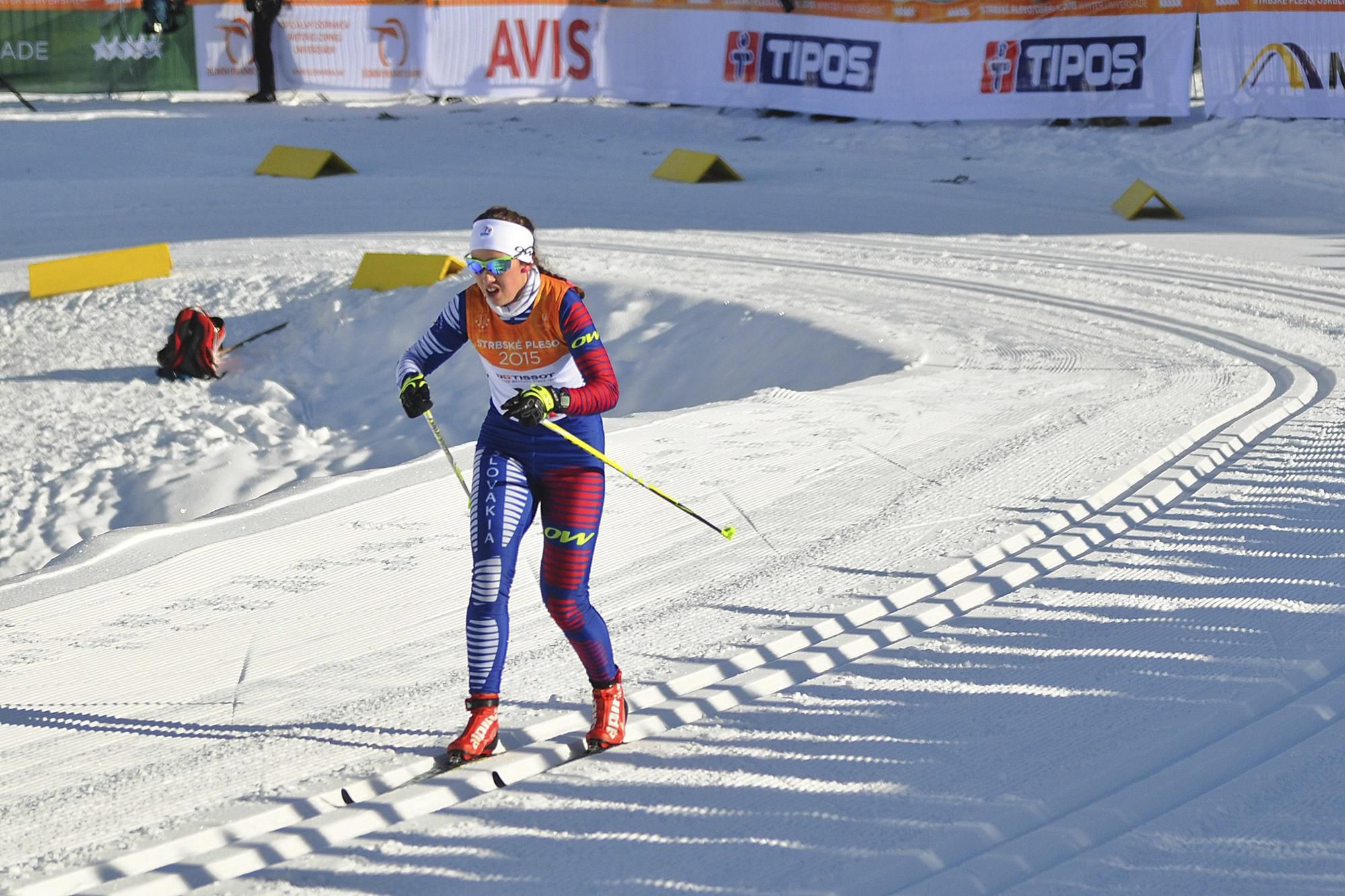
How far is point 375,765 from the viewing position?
458 centimetres

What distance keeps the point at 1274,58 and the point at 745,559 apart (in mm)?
15493

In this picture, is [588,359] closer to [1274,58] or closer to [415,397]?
[415,397]

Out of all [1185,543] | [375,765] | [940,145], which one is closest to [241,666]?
[375,765]

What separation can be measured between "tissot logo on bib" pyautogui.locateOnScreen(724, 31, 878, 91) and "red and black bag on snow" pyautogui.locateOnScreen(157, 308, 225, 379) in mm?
11845

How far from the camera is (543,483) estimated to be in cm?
Result: 463

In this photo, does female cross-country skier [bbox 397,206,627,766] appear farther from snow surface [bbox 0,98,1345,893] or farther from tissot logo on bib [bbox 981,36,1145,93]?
tissot logo on bib [bbox 981,36,1145,93]

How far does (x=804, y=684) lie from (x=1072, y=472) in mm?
2951

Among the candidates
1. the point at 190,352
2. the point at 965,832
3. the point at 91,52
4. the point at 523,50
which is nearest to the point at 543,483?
the point at 965,832

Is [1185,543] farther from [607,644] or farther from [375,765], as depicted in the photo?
[375,765]

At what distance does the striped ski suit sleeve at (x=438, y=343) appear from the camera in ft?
15.7

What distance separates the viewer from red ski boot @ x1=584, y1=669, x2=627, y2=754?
15.4 feet

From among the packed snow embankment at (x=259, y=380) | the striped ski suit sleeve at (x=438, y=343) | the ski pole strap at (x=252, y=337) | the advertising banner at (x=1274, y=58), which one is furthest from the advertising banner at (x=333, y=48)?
the striped ski suit sleeve at (x=438, y=343)

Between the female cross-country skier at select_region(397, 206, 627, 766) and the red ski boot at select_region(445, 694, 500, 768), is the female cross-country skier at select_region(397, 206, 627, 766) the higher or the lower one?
the higher one

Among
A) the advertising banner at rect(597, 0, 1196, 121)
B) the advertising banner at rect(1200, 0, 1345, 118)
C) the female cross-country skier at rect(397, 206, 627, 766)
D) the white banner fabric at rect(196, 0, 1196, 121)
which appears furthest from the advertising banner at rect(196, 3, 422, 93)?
the female cross-country skier at rect(397, 206, 627, 766)
